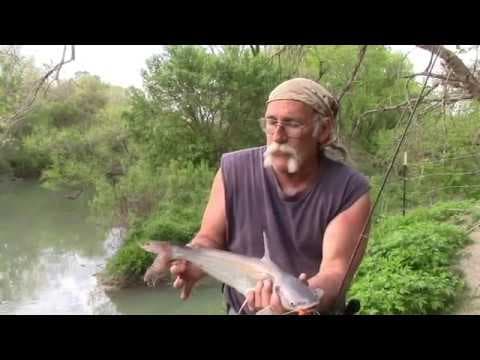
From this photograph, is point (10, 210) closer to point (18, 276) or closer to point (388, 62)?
point (18, 276)

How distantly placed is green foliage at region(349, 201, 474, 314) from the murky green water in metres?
2.22

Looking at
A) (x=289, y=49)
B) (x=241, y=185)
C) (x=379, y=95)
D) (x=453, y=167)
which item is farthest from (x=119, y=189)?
(x=241, y=185)

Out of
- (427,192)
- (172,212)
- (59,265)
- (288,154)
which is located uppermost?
(288,154)

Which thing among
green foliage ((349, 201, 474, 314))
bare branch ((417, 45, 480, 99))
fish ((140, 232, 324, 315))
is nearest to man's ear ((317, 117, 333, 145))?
fish ((140, 232, 324, 315))

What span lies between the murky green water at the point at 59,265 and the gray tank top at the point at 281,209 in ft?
17.1

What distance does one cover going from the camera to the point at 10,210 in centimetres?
1315

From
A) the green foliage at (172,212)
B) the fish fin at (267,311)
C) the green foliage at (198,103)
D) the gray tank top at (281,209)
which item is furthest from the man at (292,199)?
the green foliage at (198,103)

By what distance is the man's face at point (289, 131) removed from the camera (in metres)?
1.11

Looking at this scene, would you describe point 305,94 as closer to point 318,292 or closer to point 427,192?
point 318,292

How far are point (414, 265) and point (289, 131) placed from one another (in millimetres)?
4008

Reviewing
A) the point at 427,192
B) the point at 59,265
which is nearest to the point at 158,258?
the point at 427,192

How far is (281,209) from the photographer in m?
1.16

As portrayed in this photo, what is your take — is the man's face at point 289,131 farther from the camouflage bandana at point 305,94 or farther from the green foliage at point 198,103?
the green foliage at point 198,103
